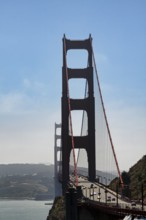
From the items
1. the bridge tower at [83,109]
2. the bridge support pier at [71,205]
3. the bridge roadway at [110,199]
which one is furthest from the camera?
the bridge tower at [83,109]

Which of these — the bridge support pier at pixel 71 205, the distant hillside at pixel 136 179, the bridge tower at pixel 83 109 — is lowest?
the distant hillside at pixel 136 179

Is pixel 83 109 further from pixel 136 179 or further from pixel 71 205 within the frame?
pixel 71 205

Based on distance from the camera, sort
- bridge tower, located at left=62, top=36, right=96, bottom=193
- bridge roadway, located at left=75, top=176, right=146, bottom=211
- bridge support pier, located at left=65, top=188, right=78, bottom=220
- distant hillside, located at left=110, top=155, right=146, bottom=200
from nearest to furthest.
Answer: bridge roadway, located at left=75, top=176, right=146, bottom=211
bridge support pier, located at left=65, top=188, right=78, bottom=220
bridge tower, located at left=62, top=36, right=96, bottom=193
distant hillside, located at left=110, top=155, right=146, bottom=200

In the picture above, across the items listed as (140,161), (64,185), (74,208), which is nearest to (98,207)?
(74,208)

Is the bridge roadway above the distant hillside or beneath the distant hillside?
above

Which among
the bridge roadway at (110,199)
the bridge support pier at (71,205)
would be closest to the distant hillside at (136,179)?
the bridge roadway at (110,199)

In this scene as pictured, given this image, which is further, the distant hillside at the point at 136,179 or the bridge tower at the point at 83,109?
the distant hillside at the point at 136,179

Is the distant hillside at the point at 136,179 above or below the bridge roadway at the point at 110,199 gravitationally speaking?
below

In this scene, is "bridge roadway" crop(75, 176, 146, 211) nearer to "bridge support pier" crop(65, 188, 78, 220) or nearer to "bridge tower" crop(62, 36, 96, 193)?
"bridge support pier" crop(65, 188, 78, 220)

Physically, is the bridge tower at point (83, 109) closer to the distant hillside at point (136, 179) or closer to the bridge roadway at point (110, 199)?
the distant hillside at point (136, 179)

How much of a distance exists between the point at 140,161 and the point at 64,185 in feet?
96.4

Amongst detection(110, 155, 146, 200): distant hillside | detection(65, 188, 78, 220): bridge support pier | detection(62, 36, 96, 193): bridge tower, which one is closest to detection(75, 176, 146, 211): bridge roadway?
detection(65, 188, 78, 220): bridge support pier

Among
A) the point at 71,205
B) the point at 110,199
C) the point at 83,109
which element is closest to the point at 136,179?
the point at 83,109

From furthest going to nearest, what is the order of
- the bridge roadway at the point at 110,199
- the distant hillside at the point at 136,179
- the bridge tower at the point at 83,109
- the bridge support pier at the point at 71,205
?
the distant hillside at the point at 136,179 → the bridge tower at the point at 83,109 → the bridge support pier at the point at 71,205 → the bridge roadway at the point at 110,199
